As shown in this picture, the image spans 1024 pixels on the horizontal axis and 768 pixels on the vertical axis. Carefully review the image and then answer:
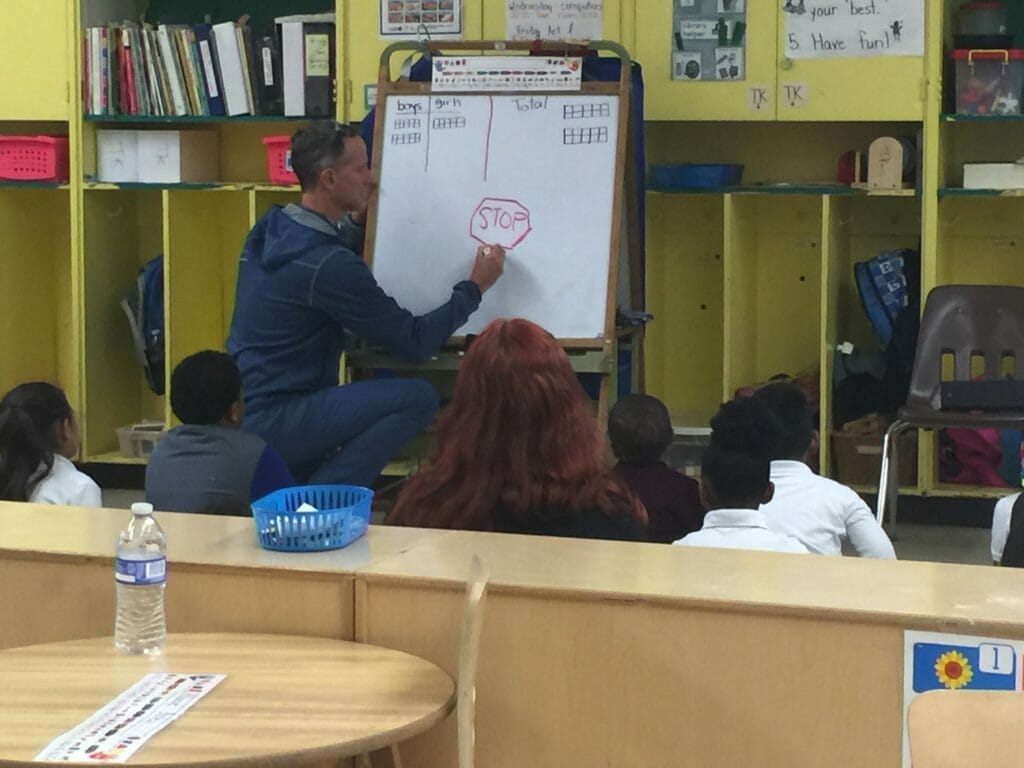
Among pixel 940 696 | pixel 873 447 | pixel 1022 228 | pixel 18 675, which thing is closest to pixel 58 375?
pixel 873 447

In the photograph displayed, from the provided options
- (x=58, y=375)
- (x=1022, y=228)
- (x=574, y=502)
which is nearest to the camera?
(x=574, y=502)

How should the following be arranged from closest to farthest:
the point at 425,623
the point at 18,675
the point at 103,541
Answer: the point at 18,675
the point at 425,623
the point at 103,541

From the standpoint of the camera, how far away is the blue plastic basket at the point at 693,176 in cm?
552

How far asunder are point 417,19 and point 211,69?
0.78m

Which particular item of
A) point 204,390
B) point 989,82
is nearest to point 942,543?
point 989,82

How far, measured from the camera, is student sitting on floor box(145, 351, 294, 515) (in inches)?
131

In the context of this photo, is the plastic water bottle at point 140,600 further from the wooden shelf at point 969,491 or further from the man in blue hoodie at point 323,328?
the wooden shelf at point 969,491

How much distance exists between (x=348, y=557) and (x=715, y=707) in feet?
1.80

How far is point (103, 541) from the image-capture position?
2.31 metres

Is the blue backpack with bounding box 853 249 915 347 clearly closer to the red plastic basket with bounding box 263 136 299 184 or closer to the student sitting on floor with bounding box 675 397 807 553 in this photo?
the red plastic basket with bounding box 263 136 299 184

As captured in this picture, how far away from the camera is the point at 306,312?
4293 mm

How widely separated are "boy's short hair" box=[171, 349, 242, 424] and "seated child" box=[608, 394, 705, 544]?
85cm

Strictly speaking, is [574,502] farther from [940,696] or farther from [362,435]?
[362,435]

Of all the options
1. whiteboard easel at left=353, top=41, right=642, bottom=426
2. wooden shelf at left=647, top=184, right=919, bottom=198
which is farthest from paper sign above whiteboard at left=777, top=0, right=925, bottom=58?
whiteboard easel at left=353, top=41, right=642, bottom=426
